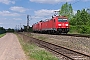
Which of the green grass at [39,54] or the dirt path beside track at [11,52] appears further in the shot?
the dirt path beside track at [11,52]

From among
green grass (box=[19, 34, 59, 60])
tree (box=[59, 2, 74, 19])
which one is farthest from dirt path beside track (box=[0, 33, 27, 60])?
tree (box=[59, 2, 74, 19])

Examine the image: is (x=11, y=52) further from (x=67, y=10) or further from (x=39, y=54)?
(x=67, y=10)

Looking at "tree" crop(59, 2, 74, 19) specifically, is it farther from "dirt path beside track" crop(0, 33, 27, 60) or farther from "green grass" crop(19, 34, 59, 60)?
"green grass" crop(19, 34, 59, 60)

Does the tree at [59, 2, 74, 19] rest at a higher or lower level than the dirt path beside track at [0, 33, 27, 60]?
higher

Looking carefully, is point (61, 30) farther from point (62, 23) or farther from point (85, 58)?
point (85, 58)

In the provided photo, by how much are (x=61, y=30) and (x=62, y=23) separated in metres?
1.32

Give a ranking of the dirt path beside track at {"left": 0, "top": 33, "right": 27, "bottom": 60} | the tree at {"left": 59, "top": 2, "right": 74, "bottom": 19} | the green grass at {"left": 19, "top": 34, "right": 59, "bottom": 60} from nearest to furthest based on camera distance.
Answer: the green grass at {"left": 19, "top": 34, "right": 59, "bottom": 60} → the dirt path beside track at {"left": 0, "top": 33, "right": 27, "bottom": 60} → the tree at {"left": 59, "top": 2, "right": 74, "bottom": 19}

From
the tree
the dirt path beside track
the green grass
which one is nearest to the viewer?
the green grass

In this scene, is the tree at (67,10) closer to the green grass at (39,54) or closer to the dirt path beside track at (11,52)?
the dirt path beside track at (11,52)

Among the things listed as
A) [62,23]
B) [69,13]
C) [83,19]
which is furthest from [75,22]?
[62,23]

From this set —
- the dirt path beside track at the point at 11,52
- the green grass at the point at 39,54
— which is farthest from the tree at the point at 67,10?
the green grass at the point at 39,54

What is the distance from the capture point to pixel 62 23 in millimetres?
42406

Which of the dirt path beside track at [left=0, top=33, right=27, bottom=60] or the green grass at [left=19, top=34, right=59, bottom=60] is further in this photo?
the dirt path beside track at [left=0, top=33, right=27, bottom=60]

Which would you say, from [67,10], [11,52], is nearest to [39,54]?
[11,52]
